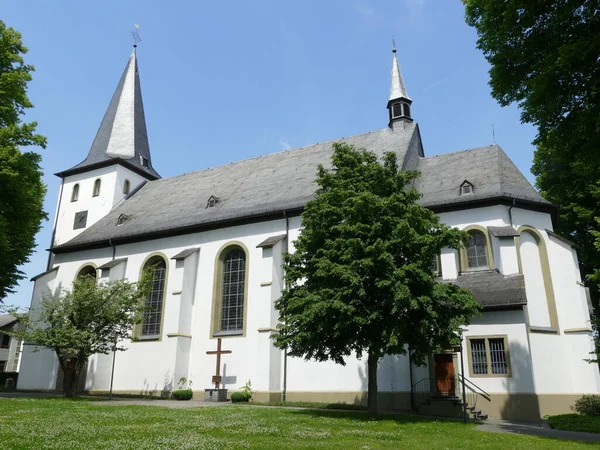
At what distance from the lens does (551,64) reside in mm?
11141

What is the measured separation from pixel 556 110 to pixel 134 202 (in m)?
26.0

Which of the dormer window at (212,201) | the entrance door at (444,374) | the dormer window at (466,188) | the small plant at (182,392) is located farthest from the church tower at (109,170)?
the entrance door at (444,374)

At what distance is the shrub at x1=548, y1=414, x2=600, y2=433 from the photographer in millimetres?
13055

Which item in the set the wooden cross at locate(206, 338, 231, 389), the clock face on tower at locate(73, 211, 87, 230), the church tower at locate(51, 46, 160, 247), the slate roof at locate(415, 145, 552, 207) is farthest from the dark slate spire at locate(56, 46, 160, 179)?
the slate roof at locate(415, 145, 552, 207)

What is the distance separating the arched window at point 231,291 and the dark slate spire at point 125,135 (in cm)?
1338

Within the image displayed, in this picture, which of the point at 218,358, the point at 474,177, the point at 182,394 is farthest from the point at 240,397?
the point at 474,177

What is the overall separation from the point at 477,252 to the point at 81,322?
16323mm

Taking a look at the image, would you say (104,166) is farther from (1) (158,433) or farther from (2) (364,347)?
(1) (158,433)

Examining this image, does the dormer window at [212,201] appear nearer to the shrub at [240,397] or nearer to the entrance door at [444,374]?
the shrub at [240,397]

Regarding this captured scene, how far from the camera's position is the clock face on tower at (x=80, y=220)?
105 feet

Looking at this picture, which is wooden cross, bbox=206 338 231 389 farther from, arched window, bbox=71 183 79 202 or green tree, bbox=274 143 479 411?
arched window, bbox=71 183 79 202

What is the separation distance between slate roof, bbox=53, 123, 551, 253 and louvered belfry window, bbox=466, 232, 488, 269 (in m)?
1.64

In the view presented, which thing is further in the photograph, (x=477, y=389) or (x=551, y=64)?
(x=477, y=389)

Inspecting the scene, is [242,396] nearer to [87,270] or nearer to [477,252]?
[477,252]
